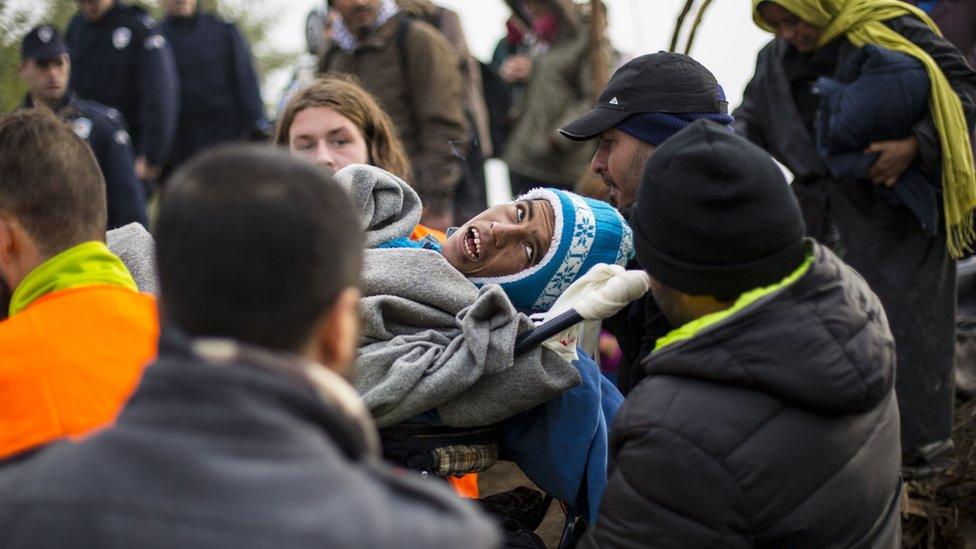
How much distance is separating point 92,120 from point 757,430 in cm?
509

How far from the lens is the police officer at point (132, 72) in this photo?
7379mm

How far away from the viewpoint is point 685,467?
2.23m

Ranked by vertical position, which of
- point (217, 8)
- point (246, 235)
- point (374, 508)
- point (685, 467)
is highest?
point (246, 235)

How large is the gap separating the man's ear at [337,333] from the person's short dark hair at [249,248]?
0.03 meters

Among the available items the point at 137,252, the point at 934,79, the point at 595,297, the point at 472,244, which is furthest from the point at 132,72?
the point at 595,297

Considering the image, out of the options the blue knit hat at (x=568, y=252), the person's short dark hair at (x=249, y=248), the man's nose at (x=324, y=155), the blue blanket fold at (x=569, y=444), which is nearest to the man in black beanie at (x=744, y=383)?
the blue blanket fold at (x=569, y=444)

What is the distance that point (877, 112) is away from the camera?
4.34 m

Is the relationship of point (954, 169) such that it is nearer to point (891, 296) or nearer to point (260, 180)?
point (891, 296)

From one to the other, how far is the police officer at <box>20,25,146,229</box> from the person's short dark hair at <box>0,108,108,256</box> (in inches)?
152

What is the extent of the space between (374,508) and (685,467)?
0.92 metres

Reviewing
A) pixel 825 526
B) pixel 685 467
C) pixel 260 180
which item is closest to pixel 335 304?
pixel 260 180

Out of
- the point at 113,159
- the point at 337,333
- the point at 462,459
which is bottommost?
the point at 113,159

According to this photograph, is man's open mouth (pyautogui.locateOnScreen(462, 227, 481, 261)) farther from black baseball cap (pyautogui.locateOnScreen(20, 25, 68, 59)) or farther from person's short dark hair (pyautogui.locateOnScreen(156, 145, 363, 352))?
black baseball cap (pyautogui.locateOnScreen(20, 25, 68, 59))

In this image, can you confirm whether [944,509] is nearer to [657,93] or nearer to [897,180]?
Answer: [897,180]
